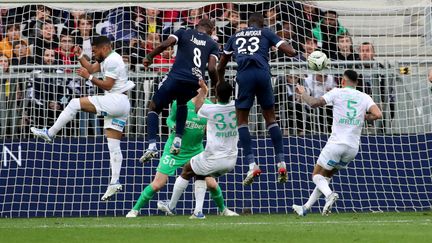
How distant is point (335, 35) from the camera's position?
1755 centimetres

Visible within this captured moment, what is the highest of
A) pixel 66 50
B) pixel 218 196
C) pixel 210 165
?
pixel 66 50

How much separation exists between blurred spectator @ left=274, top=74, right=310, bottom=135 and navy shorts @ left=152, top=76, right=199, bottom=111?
3.04 metres

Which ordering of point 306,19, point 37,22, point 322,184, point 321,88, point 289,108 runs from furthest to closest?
point 306,19 < point 37,22 < point 321,88 < point 289,108 < point 322,184

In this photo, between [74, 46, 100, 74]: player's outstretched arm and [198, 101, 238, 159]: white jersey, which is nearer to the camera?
[198, 101, 238, 159]: white jersey

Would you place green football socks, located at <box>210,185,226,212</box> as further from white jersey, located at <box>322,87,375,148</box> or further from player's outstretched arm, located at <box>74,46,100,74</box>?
player's outstretched arm, located at <box>74,46,100,74</box>

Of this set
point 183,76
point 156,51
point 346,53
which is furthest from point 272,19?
point 156,51

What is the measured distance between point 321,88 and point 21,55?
17.9 ft

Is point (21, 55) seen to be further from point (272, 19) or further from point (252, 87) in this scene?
point (252, 87)

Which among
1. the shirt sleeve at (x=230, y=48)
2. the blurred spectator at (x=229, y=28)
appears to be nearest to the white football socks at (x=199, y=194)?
the shirt sleeve at (x=230, y=48)

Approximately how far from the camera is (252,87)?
13.2 meters

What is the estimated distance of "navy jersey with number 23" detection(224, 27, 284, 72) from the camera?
43.6ft

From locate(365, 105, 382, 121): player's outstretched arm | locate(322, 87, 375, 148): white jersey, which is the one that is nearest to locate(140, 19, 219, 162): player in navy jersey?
locate(322, 87, 375, 148): white jersey

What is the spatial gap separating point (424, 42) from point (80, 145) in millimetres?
6450

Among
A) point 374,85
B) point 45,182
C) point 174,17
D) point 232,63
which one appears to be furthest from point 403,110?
point 45,182
